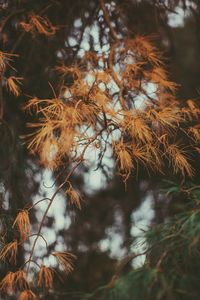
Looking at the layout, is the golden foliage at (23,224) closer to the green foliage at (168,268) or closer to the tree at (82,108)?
the tree at (82,108)

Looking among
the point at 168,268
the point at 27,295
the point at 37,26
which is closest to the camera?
the point at 168,268

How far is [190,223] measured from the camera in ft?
4.24

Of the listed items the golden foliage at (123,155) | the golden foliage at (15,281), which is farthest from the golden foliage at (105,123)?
the golden foliage at (15,281)

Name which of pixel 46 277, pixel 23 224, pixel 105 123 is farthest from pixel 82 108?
pixel 46 277

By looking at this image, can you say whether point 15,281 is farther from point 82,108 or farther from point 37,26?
point 37,26

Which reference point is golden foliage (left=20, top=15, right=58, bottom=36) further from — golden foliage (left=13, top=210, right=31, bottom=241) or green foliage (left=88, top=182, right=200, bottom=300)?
green foliage (left=88, top=182, right=200, bottom=300)

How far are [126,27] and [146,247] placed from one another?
98 centimetres

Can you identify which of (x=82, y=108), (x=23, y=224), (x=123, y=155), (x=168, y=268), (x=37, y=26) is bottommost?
(x=168, y=268)

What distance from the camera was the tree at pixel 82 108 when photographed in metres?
1.46

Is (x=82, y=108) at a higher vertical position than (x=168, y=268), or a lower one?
higher

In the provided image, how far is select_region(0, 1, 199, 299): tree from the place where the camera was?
146 cm

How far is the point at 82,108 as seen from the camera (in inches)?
58.1

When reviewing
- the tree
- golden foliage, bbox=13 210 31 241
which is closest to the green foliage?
the tree

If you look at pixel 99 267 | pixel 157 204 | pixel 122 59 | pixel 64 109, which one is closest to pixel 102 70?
pixel 122 59
